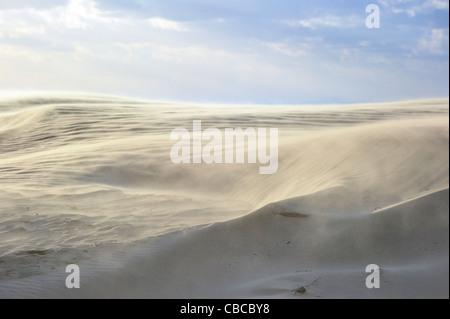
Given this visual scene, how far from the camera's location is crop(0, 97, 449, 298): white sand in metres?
3.64

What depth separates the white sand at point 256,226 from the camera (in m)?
3.64

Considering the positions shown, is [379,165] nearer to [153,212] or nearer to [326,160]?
[326,160]

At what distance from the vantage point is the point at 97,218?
555 centimetres

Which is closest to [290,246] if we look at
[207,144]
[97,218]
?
[97,218]

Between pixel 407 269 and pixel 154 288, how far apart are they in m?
1.79

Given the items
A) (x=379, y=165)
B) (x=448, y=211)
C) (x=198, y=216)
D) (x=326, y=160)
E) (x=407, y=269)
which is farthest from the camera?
(x=326, y=160)

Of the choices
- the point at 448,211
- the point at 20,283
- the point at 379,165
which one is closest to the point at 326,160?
the point at 379,165

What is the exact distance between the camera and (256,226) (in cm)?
461
